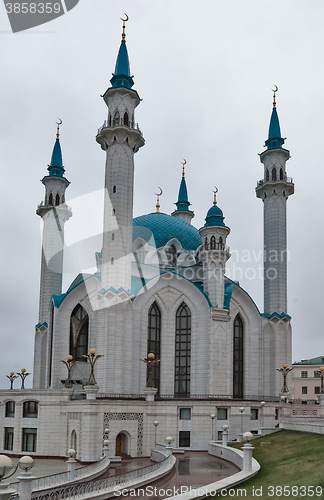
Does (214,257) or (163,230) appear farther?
(163,230)

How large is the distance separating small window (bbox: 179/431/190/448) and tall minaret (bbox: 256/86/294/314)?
A: 14654 mm

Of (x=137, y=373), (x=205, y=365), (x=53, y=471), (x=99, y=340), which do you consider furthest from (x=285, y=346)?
(x=53, y=471)

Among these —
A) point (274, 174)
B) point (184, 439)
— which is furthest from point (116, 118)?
point (184, 439)

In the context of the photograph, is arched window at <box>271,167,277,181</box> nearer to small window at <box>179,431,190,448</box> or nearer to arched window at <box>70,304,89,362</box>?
arched window at <box>70,304,89,362</box>

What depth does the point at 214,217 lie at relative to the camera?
4694 centimetres

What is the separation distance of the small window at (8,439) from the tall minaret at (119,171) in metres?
12.2

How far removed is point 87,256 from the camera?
52406mm

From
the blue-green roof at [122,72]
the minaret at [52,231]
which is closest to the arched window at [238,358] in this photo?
the minaret at [52,231]

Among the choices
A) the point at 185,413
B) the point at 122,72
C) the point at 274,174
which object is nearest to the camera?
the point at 185,413

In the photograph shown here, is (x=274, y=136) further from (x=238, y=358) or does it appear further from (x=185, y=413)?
(x=185, y=413)

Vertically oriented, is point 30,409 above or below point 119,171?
below

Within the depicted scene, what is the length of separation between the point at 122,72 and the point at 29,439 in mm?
29606

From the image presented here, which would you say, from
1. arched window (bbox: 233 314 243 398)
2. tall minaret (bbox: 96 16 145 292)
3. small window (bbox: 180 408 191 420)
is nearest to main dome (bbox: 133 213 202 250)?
tall minaret (bbox: 96 16 145 292)

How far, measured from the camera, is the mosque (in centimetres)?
3797
